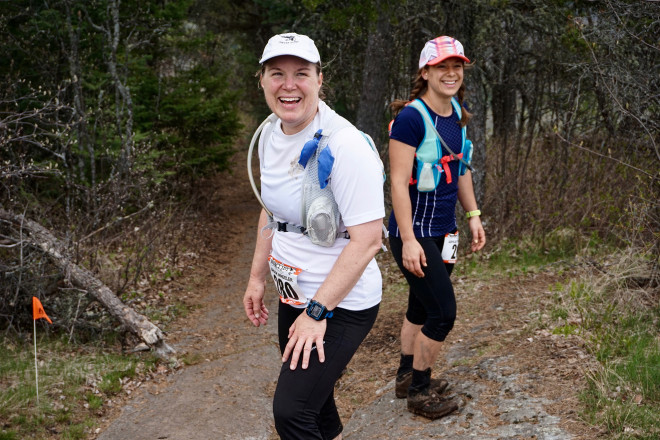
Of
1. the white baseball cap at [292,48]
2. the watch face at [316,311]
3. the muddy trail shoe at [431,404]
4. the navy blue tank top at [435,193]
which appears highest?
the white baseball cap at [292,48]

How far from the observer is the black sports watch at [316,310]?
2486mm

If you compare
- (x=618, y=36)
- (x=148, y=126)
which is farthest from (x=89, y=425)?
(x=148, y=126)

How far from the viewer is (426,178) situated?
366 cm

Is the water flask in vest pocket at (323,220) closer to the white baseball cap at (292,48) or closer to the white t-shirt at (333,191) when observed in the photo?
the white t-shirt at (333,191)

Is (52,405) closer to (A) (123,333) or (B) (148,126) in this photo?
(A) (123,333)

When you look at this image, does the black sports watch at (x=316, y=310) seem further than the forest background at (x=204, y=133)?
No

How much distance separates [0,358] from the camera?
5781 millimetres

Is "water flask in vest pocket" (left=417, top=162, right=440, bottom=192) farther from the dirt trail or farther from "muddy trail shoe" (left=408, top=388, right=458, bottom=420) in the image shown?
the dirt trail

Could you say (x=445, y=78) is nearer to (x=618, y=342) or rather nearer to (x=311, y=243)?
(x=311, y=243)

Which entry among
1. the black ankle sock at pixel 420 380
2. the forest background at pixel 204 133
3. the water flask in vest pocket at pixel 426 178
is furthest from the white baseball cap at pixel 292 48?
the forest background at pixel 204 133

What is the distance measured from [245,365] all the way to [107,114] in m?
5.90

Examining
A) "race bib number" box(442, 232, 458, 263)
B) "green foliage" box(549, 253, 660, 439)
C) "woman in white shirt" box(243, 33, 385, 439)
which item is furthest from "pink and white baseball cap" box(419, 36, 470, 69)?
"green foliage" box(549, 253, 660, 439)

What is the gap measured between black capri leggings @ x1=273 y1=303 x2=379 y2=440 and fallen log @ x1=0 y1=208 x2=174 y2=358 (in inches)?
155

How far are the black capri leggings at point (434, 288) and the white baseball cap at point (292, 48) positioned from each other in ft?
4.94
